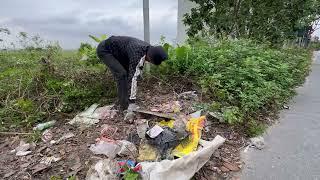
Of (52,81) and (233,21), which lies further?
(233,21)

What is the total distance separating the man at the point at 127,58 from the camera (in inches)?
159

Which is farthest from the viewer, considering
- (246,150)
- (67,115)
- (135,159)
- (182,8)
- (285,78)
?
(182,8)

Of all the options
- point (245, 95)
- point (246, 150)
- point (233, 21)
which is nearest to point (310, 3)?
point (233, 21)

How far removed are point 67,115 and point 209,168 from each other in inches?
94.5

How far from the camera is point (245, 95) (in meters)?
4.65

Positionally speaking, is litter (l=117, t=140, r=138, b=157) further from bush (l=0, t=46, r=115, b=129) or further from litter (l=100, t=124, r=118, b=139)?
bush (l=0, t=46, r=115, b=129)

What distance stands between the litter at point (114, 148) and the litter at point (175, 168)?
0.95 feet

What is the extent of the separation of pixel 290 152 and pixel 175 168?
1592mm

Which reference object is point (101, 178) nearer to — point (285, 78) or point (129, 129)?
point (129, 129)

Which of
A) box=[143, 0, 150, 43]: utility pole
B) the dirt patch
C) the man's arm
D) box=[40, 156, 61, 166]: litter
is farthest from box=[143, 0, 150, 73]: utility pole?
box=[40, 156, 61, 166]: litter

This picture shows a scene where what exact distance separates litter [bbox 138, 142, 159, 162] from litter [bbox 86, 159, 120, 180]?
1.00ft

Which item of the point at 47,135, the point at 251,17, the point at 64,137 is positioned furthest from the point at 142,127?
the point at 251,17

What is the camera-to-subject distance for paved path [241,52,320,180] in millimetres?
3043

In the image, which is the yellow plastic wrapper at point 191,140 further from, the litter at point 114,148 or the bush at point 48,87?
the bush at point 48,87
